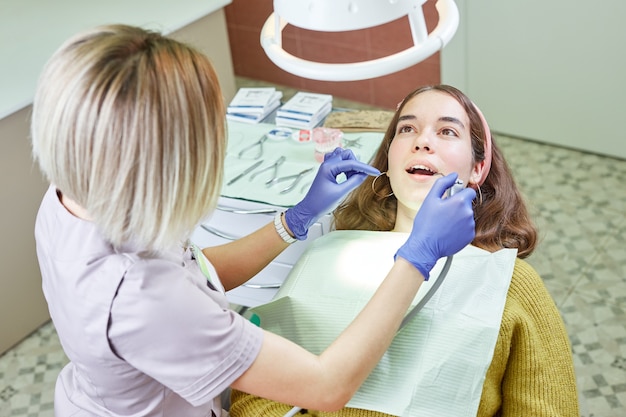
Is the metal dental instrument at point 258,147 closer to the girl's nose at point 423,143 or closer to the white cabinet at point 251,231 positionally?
the white cabinet at point 251,231

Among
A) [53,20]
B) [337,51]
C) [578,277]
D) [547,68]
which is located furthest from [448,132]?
[337,51]

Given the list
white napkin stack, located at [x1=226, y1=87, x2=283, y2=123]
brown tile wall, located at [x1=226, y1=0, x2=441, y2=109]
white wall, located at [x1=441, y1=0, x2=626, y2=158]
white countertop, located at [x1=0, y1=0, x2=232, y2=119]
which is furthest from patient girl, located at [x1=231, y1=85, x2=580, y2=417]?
brown tile wall, located at [x1=226, y1=0, x2=441, y2=109]

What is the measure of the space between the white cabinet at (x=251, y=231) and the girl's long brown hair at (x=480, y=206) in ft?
0.32

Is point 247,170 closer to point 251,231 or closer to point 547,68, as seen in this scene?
point 251,231

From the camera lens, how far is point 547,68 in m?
3.16

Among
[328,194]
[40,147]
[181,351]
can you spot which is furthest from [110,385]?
[328,194]

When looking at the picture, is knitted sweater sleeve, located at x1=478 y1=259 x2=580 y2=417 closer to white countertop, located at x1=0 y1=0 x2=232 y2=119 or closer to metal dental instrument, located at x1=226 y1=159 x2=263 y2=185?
metal dental instrument, located at x1=226 y1=159 x2=263 y2=185

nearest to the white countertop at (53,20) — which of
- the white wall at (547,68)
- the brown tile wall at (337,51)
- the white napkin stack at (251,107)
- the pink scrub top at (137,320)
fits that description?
the white napkin stack at (251,107)

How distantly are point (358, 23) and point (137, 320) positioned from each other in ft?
1.87

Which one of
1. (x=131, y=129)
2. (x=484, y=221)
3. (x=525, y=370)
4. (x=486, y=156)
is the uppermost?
(x=131, y=129)

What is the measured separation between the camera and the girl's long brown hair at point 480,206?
174 cm

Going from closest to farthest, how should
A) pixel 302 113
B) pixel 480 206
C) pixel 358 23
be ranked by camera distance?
pixel 358 23
pixel 480 206
pixel 302 113

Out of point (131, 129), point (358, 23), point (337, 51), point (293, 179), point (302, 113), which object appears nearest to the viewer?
point (131, 129)

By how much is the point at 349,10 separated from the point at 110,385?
73 cm
